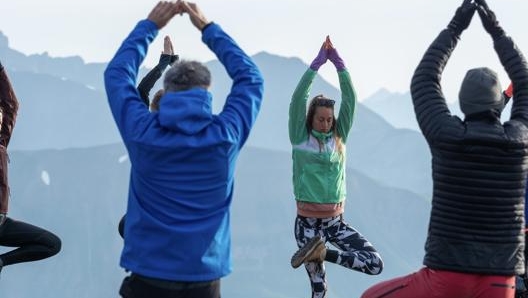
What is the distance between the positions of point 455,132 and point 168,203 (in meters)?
2.16

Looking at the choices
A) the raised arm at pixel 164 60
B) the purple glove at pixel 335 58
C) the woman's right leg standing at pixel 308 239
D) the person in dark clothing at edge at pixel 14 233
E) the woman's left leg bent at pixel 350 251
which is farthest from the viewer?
the purple glove at pixel 335 58

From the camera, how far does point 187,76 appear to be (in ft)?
18.1

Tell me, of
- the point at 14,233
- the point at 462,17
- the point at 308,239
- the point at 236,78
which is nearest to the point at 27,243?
the point at 14,233

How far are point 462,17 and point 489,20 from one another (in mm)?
241

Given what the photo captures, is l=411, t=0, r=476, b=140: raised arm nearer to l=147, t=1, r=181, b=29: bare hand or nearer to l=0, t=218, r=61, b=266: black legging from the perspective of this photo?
l=147, t=1, r=181, b=29: bare hand

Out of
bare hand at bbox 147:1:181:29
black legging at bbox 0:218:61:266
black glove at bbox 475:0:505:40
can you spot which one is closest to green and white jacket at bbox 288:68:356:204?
black legging at bbox 0:218:61:266

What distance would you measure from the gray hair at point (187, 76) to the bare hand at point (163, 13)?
0.51 metres

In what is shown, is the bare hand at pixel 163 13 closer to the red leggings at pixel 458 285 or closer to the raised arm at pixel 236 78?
the raised arm at pixel 236 78

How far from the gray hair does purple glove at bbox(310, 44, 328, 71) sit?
471 cm

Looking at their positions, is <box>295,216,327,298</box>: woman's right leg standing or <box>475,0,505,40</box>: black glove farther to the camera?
<box>295,216,327,298</box>: woman's right leg standing

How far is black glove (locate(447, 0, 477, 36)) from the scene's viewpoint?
609 cm

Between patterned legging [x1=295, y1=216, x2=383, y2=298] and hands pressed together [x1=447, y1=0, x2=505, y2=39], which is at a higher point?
hands pressed together [x1=447, y1=0, x2=505, y2=39]

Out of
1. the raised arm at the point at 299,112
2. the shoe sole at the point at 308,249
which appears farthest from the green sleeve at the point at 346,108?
the shoe sole at the point at 308,249

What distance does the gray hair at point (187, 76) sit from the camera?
18.1 ft
